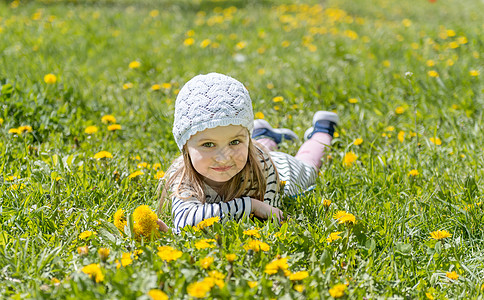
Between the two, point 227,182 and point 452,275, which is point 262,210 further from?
point 452,275

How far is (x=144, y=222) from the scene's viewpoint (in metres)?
2.12

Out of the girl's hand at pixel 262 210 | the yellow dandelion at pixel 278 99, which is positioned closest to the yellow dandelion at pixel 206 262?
the girl's hand at pixel 262 210

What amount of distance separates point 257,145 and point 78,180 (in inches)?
39.5

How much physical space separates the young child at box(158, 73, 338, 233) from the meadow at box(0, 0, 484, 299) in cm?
14

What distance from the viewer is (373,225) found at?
231cm

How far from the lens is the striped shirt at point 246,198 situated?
2.32 meters

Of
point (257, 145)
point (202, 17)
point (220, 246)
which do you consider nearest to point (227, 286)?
point (220, 246)

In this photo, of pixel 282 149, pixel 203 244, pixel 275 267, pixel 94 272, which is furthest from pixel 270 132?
pixel 94 272

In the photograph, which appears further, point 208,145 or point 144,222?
point 208,145

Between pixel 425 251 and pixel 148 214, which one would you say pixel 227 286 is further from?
pixel 425 251

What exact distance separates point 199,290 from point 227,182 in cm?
112

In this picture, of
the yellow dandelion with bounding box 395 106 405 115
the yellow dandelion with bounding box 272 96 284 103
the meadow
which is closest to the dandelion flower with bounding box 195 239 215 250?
the meadow

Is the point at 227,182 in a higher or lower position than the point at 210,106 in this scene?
lower

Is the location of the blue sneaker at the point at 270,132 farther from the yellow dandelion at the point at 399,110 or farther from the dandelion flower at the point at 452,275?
the dandelion flower at the point at 452,275
